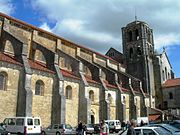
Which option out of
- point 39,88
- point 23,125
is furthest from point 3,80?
point 23,125

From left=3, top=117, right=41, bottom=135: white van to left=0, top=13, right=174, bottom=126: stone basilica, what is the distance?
2921 millimetres

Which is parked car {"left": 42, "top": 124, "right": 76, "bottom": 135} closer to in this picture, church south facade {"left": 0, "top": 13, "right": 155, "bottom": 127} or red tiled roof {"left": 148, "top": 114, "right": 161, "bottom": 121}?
church south facade {"left": 0, "top": 13, "right": 155, "bottom": 127}

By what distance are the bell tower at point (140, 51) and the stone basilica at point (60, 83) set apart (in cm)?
21

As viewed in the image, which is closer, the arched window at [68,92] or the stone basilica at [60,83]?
the stone basilica at [60,83]

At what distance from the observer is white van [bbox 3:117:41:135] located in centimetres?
1991

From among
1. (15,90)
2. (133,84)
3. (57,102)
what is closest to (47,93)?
(57,102)

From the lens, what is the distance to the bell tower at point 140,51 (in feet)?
165

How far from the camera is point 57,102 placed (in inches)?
1086

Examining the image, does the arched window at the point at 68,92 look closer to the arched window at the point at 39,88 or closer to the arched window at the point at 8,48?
the arched window at the point at 39,88

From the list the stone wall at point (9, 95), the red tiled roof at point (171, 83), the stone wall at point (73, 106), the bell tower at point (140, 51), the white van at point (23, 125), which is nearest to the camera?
the white van at point (23, 125)

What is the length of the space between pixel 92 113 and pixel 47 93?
7.90 metres

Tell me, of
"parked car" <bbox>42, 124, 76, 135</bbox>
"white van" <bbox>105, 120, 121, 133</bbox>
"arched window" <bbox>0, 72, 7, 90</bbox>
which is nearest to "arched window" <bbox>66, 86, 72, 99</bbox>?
"white van" <bbox>105, 120, 121, 133</bbox>

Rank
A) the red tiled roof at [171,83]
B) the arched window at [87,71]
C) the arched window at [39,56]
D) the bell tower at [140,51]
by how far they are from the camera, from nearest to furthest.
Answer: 1. the arched window at [39,56]
2. the arched window at [87,71]
3. the bell tower at [140,51]
4. the red tiled roof at [171,83]

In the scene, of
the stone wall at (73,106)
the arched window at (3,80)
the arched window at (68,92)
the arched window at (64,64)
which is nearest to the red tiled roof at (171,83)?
the arched window at (64,64)
